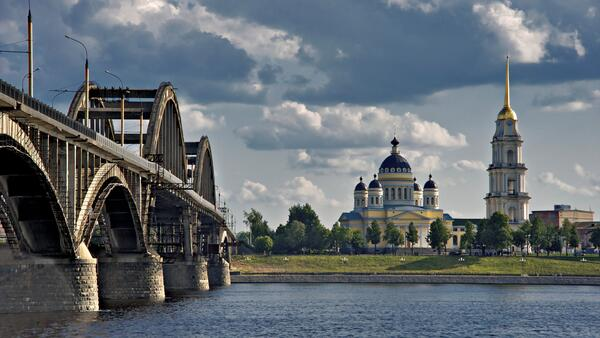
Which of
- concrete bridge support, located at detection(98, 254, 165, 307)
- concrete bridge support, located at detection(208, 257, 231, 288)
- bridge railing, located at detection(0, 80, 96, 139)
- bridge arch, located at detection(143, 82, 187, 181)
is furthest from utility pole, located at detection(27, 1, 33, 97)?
concrete bridge support, located at detection(208, 257, 231, 288)

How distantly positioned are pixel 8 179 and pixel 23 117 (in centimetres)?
977

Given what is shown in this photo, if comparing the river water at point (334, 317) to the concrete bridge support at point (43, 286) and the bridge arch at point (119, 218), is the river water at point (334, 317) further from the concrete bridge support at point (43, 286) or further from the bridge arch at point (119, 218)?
A: the bridge arch at point (119, 218)

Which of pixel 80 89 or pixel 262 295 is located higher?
pixel 80 89

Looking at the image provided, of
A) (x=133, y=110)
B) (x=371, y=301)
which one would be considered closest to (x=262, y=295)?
(x=371, y=301)

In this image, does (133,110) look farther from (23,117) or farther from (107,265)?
(23,117)

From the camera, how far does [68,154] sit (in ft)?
287

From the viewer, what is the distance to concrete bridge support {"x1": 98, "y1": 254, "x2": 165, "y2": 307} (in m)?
112

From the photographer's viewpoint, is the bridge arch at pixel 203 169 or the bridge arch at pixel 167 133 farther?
the bridge arch at pixel 203 169

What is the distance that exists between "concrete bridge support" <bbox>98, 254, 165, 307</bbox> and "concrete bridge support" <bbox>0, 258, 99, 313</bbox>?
2273 centimetres

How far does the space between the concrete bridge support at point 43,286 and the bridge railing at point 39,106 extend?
956cm

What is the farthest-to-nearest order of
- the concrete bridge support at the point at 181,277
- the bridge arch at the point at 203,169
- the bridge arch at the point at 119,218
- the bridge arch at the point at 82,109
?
the bridge arch at the point at 203,169
the concrete bridge support at the point at 181,277
the bridge arch at the point at 82,109
the bridge arch at the point at 119,218

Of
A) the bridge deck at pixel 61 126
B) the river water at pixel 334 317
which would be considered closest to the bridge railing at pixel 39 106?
the bridge deck at pixel 61 126

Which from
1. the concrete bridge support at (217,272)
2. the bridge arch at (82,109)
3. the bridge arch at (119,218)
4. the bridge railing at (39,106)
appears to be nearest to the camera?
the bridge railing at (39,106)

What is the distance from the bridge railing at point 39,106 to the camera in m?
70.6
